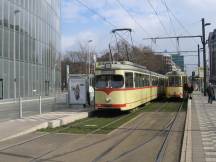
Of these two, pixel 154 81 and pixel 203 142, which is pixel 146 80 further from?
pixel 203 142

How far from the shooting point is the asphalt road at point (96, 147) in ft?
39.5

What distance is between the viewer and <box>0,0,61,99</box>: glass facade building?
169ft

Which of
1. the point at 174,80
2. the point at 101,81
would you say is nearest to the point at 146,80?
the point at 101,81

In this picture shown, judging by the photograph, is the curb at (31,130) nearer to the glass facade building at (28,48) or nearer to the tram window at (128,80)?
the tram window at (128,80)

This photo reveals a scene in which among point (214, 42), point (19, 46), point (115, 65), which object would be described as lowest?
point (115, 65)

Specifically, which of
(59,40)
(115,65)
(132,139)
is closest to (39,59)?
(59,40)

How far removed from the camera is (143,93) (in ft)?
109

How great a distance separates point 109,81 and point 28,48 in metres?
34.1

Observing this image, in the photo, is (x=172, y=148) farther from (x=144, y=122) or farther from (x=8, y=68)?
(x=8, y=68)

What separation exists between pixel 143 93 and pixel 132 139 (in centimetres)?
1712

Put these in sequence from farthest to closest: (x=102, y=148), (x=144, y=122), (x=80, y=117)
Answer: (x=80, y=117) → (x=144, y=122) → (x=102, y=148)

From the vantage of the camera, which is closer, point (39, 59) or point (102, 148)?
point (102, 148)

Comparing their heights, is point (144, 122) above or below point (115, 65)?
below

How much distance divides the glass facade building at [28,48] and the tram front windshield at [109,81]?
2565 cm
